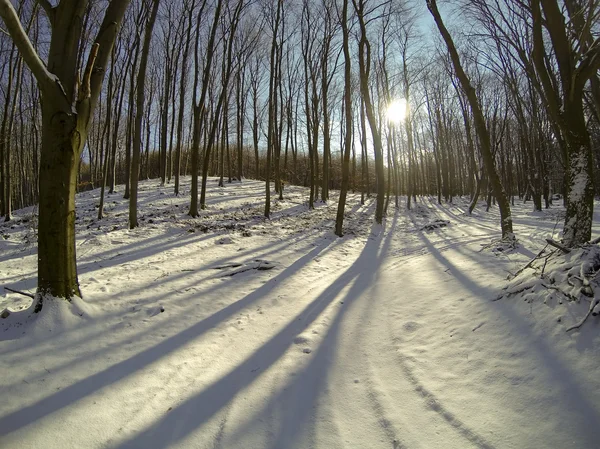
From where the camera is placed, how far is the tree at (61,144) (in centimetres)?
355

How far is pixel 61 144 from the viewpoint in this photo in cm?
357

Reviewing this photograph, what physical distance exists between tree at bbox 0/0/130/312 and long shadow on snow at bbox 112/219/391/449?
2.42m

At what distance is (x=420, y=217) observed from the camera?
55.1 ft

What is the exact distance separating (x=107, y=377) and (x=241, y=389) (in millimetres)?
1272

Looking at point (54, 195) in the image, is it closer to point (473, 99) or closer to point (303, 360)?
point (303, 360)

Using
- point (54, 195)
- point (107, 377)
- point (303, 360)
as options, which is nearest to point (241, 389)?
point (303, 360)

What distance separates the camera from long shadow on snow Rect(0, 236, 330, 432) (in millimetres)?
2244

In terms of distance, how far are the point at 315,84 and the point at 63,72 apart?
14.6 meters

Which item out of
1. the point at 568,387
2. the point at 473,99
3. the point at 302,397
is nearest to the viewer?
Answer: the point at 568,387

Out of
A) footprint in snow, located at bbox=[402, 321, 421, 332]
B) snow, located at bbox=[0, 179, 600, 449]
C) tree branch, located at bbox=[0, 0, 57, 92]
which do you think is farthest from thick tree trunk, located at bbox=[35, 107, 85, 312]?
footprint in snow, located at bbox=[402, 321, 421, 332]

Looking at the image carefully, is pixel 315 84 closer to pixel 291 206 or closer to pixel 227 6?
pixel 227 6

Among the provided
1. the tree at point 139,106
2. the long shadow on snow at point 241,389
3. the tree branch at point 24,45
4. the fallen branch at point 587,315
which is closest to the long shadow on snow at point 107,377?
the long shadow on snow at point 241,389

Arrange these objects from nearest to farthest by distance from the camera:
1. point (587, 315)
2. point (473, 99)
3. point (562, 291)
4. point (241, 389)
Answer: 1. point (587, 315)
2. point (241, 389)
3. point (562, 291)
4. point (473, 99)

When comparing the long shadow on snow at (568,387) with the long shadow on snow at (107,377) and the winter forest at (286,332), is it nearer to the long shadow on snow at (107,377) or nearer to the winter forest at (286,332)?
the winter forest at (286,332)
